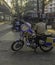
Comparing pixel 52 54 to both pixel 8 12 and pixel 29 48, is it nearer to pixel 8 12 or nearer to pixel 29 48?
pixel 29 48

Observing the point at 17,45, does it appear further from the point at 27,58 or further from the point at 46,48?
the point at 27,58

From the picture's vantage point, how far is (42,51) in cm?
1071

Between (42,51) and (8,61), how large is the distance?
2458 millimetres

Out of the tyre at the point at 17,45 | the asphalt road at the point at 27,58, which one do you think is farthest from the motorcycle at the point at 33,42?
the asphalt road at the point at 27,58

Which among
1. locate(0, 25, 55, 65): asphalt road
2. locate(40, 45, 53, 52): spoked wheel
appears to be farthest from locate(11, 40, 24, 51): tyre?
locate(40, 45, 53, 52): spoked wheel

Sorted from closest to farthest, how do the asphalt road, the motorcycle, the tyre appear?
the asphalt road
the motorcycle
the tyre

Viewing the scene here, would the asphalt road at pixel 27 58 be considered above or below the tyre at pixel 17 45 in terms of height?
below

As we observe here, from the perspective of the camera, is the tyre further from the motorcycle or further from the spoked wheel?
the spoked wheel

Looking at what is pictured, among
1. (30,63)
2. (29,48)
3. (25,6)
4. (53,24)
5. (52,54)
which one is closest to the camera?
(30,63)

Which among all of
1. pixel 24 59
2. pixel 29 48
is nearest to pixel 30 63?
pixel 24 59

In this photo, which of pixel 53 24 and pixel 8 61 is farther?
pixel 53 24

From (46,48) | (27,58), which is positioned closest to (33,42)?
(46,48)

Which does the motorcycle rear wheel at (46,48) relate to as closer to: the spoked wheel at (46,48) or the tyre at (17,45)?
the spoked wheel at (46,48)

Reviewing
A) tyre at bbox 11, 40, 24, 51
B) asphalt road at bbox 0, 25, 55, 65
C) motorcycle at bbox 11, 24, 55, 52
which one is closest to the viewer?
asphalt road at bbox 0, 25, 55, 65
